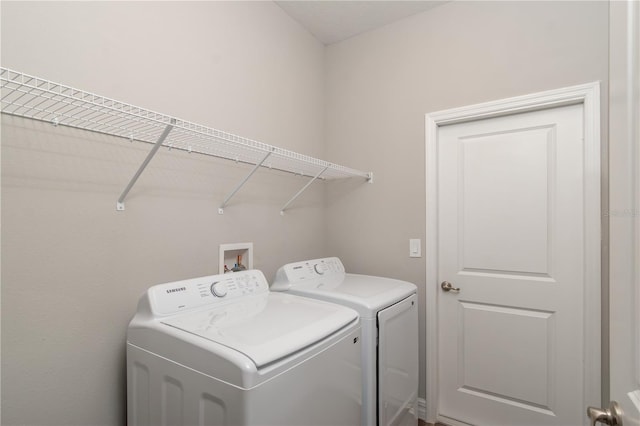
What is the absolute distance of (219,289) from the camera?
148 cm

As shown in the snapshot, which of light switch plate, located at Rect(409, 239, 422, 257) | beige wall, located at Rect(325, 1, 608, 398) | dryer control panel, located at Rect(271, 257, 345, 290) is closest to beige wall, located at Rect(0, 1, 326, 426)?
dryer control panel, located at Rect(271, 257, 345, 290)

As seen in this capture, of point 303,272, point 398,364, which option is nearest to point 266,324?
point 303,272

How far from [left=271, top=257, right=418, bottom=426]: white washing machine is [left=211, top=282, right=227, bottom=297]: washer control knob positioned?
16.6 inches

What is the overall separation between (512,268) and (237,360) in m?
1.80

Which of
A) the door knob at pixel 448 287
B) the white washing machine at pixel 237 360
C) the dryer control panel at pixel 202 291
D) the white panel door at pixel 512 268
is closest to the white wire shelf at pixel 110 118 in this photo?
the dryer control panel at pixel 202 291

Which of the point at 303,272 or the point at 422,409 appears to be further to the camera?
the point at 422,409

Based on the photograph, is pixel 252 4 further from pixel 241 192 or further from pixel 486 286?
pixel 486 286

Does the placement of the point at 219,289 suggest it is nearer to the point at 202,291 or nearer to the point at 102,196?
the point at 202,291

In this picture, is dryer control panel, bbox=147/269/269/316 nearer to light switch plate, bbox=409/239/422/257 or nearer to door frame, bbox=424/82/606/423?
light switch plate, bbox=409/239/422/257

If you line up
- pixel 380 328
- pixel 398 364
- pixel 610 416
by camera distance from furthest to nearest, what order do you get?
pixel 398 364 → pixel 380 328 → pixel 610 416

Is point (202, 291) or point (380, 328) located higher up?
point (202, 291)

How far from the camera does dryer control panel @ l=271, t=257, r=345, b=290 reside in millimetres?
1868

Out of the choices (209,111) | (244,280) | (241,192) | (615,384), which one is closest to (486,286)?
(615,384)

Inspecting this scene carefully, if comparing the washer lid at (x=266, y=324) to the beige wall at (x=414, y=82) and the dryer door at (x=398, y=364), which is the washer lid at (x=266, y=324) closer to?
the dryer door at (x=398, y=364)
